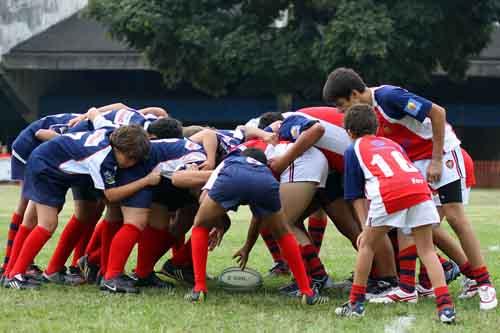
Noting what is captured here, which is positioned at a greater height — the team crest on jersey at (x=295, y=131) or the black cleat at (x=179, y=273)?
the team crest on jersey at (x=295, y=131)

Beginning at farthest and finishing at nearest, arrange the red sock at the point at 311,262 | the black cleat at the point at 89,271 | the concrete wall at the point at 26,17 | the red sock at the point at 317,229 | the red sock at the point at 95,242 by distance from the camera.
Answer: the concrete wall at the point at 26,17, the red sock at the point at 317,229, the red sock at the point at 95,242, the black cleat at the point at 89,271, the red sock at the point at 311,262

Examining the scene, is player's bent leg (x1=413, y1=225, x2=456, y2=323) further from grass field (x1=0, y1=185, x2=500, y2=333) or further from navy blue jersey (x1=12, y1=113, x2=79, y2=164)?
navy blue jersey (x1=12, y1=113, x2=79, y2=164)

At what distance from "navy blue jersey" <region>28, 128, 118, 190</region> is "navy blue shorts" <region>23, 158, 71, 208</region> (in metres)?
0.01

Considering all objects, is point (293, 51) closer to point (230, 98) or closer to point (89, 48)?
point (230, 98)

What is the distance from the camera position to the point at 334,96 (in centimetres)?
685

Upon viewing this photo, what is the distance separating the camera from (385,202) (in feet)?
20.2

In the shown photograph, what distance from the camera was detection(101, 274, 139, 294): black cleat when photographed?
23.2 ft

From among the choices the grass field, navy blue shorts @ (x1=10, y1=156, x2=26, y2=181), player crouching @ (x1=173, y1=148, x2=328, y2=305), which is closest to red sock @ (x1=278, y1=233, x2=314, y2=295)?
player crouching @ (x1=173, y1=148, x2=328, y2=305)

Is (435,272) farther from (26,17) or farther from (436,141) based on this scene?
(26,17)

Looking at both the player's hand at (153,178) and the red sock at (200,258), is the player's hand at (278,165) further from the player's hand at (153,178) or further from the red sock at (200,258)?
the player's hand at (153,178)

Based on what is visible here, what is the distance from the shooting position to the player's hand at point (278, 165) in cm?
713

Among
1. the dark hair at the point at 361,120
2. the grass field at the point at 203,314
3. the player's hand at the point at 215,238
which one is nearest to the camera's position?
the grass field at the point at 203,314

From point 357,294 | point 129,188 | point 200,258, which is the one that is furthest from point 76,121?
point 357,294

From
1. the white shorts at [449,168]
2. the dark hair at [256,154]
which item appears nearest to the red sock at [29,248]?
the dark hair at [256,154]
